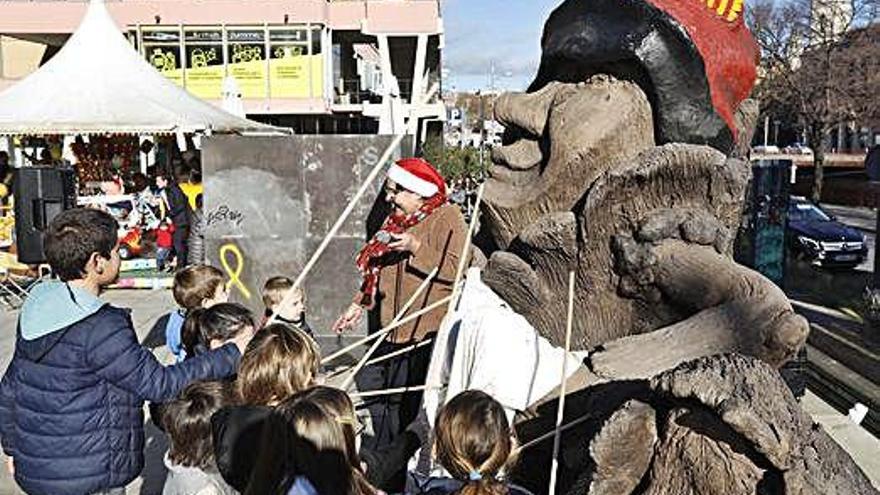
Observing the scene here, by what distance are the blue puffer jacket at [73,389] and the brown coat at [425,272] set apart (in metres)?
1.39

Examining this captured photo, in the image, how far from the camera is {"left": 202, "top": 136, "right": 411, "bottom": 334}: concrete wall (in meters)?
7.71

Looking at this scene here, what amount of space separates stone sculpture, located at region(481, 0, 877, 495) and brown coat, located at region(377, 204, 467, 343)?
209 millimetres

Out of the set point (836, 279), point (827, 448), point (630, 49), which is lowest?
point (836, 279)

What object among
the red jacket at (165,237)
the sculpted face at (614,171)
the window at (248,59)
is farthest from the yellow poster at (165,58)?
the sculpted face at (614,171)

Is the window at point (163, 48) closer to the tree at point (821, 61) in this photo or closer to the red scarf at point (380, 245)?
the tree at point (821, 61)

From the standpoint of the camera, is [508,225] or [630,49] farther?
[508,225]

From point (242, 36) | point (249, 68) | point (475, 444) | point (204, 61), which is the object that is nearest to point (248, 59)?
point (249, 68)

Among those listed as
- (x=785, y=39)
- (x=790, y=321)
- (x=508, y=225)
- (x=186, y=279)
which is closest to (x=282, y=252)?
(x=186, y=279)

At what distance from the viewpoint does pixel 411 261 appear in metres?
4.73

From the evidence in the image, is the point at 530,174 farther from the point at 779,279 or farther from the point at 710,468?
the point at 779,279

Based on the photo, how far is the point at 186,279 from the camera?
475 cm

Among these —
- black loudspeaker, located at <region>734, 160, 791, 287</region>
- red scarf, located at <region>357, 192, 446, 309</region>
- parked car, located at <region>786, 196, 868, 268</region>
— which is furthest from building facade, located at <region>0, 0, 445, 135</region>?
red scarf, located at <region>357, 192, 446, 309</region>

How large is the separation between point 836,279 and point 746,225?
5972mm

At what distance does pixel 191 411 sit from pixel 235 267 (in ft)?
14.7
